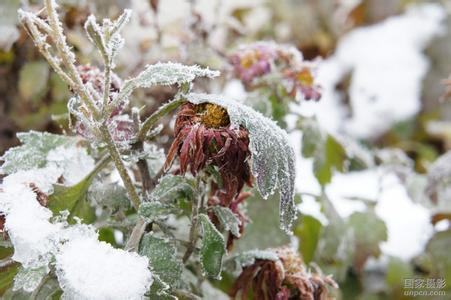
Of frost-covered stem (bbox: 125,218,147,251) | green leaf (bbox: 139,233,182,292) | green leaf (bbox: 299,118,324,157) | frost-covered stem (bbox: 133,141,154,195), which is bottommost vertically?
green leaf (bbox: 139,233,182,292)

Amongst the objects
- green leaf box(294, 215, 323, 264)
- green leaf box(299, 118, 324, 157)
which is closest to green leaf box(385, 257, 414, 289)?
green leaf box(294, 215, 323, 264)

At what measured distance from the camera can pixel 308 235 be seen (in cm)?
106

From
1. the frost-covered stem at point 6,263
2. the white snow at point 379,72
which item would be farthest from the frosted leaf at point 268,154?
the white snow at point 379,72

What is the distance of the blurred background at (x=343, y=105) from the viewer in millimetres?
1077

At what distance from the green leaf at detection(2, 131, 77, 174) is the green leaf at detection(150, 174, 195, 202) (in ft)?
0.49

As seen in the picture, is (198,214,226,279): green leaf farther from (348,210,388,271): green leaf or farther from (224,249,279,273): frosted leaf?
(348,210,388,271): green leaf

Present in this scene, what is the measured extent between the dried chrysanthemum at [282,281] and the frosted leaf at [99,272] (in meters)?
0.20

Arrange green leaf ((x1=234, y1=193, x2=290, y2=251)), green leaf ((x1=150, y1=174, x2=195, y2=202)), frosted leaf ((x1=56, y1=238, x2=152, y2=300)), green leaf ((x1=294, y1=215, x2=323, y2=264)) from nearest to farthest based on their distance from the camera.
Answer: frosted leaf ((x1=56, y1=238, x2=152, y2=300))
green leaf ((x1=150, y1=174, x2=195, y2=202))
green leaf ((x1=234, y1=193, x2=290, y2=251))
green leaf ((x1=294, y1=215, x2=323, y2=264))

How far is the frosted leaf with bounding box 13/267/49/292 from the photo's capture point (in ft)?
1.79

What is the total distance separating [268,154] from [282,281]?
0.22 metres

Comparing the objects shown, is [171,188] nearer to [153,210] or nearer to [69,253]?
[153,210]

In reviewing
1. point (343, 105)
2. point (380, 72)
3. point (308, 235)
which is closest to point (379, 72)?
point (380, 72)

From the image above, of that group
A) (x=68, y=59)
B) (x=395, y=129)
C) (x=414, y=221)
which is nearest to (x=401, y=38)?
(x=395, y=129)

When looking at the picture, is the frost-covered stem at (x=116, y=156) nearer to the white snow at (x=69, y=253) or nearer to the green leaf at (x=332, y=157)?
the white snow at (x=69, y=253)
